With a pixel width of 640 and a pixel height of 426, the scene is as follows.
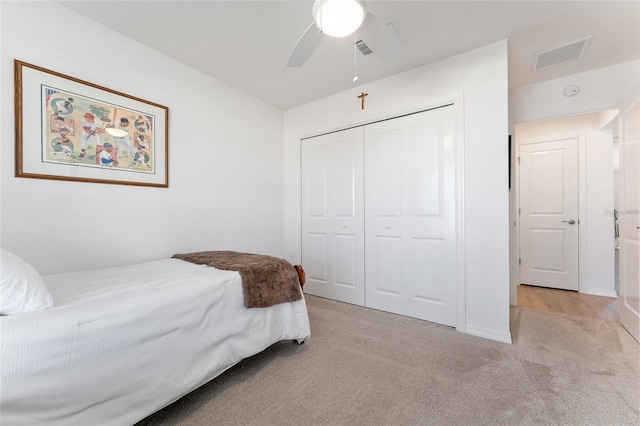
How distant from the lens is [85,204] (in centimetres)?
191

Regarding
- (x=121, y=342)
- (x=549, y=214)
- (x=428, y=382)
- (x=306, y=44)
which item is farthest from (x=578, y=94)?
(x=121, y=342)

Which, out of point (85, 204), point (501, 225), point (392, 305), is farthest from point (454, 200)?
point (85, 204)

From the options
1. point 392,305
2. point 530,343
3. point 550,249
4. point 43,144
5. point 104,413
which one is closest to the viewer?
point 104,413

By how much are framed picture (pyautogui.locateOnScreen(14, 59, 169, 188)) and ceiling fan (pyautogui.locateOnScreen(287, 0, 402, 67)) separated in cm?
150

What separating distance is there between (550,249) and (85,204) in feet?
17.6

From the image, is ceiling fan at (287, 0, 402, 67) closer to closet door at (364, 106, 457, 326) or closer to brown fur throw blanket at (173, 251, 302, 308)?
closet door at (364, 106, 457, 326)

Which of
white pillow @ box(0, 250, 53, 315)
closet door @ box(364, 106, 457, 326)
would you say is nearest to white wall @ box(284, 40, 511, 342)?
closet door @ box(364, 106, 457, 326)

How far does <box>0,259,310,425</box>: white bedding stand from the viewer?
0.93 metres

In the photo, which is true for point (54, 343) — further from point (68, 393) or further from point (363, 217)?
point (363, 217)

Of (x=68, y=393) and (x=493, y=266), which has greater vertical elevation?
(x=493, y=266)

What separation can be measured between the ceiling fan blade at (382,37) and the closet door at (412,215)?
3.79 ft

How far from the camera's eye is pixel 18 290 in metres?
1.02

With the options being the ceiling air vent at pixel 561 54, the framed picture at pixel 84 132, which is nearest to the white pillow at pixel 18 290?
the framed picture at pixel 84 132

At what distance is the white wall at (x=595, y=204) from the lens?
10.9 ft
